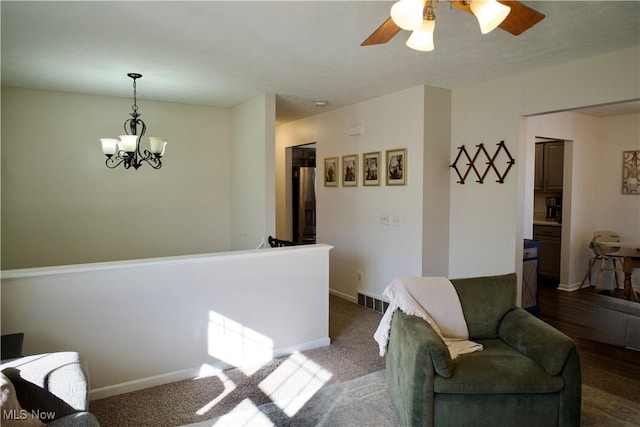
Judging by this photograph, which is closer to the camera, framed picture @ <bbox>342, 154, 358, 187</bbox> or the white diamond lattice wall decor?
the white diamond lattice wall decor

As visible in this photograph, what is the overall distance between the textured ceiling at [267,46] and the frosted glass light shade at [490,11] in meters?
0.68

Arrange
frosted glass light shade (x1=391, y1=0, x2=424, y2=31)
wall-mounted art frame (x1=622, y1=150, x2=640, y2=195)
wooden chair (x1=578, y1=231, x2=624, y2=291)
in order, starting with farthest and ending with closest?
wall-mounted art frame (x1=622, y1=150, x2=640, y2=195)
wooden chair (x1=578, y1=231, x2=624, y2=291)
frosted glass light shade (x1=391, y1=0, x2=424, y2=31)

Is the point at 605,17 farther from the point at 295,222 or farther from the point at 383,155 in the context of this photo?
the point at 295,222

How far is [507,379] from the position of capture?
6.77 ft

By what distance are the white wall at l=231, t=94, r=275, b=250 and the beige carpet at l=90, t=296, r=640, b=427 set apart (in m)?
1.77

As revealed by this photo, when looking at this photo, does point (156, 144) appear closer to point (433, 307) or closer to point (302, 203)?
point (433, 307)

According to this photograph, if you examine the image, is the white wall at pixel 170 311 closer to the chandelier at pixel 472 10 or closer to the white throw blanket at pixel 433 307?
the white throw blanket at pixel 433 307

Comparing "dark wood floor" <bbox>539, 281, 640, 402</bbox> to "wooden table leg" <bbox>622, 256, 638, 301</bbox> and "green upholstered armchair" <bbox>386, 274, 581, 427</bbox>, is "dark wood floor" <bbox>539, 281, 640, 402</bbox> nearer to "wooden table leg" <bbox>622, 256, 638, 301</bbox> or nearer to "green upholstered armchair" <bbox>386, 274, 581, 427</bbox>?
"wooden table leg" <bbox>622, 256, 638, 301</bbox>

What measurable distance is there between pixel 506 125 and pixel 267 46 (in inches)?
92.3

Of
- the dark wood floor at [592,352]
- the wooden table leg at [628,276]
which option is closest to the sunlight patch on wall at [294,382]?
the dark wood floor at [592,352]

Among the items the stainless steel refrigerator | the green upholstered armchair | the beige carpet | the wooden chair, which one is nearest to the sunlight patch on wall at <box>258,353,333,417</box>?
the beige carpet

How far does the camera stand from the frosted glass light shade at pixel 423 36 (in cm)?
188

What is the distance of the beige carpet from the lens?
2398mm

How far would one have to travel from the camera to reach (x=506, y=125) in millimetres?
3771
